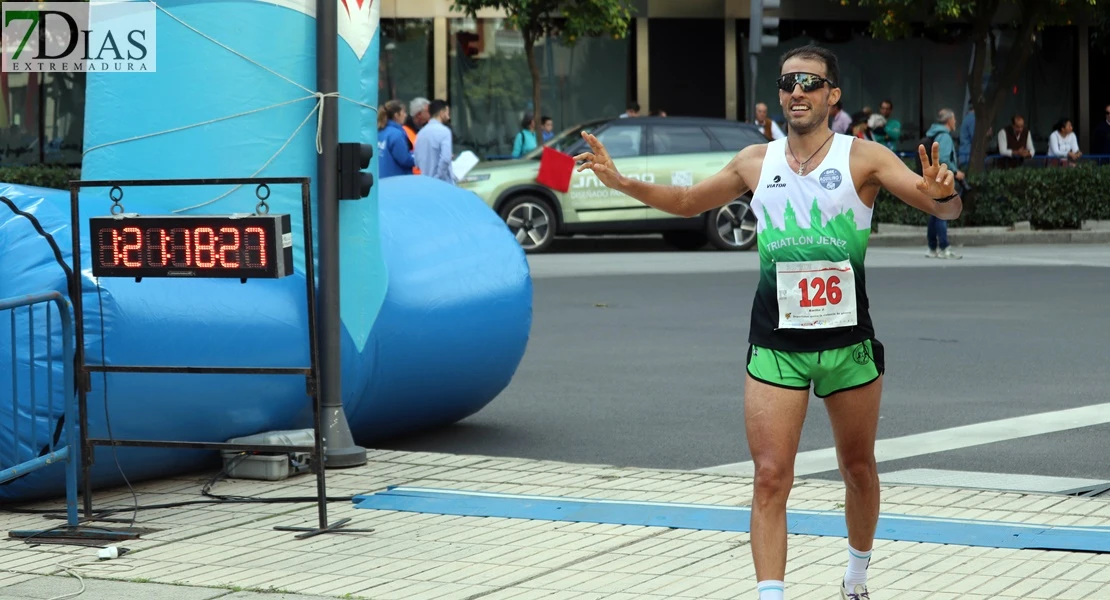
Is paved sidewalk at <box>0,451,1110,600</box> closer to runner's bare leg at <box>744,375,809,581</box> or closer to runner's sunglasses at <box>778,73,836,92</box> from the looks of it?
runner's bare leg at <box>744,375,809,581</box>

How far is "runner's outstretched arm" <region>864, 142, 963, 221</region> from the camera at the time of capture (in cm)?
506

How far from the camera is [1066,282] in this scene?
710 inches

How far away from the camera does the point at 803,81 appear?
16.9 ft

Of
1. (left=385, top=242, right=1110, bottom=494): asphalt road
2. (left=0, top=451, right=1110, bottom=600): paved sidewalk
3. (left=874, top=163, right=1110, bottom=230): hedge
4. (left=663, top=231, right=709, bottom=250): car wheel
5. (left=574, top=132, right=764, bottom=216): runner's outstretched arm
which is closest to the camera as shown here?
(left=574, top=132, right=764, bottom=216): runner's outstretched arm

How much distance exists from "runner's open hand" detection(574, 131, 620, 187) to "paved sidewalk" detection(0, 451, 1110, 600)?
1.41 metres

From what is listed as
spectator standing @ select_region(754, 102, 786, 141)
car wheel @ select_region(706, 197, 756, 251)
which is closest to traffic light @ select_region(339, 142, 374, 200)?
car wheel @ select_region(706, 197, 756, 251)

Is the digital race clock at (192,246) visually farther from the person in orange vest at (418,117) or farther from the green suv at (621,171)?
the green suv at (621,171)

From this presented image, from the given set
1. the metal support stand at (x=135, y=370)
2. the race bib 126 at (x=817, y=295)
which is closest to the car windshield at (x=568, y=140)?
the metal support stand at (x=135, y=370)

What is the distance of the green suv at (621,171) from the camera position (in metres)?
22.0

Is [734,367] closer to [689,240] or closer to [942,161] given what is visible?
[942,161]

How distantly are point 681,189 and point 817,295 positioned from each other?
0.68 metres

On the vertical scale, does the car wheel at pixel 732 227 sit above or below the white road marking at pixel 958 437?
above

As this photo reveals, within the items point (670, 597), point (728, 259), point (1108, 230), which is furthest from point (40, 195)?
point (1108, 230)

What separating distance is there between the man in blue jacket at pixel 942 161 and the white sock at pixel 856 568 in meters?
15.4
